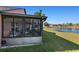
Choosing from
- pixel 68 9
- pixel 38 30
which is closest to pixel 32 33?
pixel 38 30

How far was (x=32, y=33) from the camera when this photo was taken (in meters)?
8.85

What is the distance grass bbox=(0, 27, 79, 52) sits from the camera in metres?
8.47

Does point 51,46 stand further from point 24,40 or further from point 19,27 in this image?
point 19,27

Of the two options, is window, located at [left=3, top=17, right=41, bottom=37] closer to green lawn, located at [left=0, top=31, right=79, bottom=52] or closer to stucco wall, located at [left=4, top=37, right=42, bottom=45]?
stucco wall, located at [left=4, top=37, right=42, bottom=45]

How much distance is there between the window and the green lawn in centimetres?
41

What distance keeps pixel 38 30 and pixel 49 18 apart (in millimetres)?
588

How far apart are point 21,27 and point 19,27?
3.8 inches

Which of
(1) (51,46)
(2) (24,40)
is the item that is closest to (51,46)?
(1) (51,46)

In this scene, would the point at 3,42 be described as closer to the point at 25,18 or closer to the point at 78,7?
the point at 25,18

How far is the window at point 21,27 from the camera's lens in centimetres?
869

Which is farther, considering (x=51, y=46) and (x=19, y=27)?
(x=19, y=27)

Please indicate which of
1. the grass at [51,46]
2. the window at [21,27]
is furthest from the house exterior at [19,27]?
the grass at [51,46]

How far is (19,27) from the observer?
8828 millimetres
